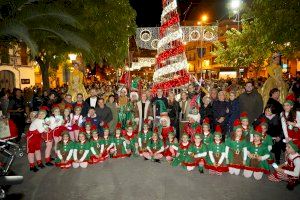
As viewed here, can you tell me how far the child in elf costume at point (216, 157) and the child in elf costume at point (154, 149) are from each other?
144 cm

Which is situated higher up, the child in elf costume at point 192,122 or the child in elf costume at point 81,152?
the child in elf costume at point 192,122

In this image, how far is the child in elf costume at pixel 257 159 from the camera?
6.14 meters

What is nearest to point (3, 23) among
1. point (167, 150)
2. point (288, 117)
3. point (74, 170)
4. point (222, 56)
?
point (74, 170)

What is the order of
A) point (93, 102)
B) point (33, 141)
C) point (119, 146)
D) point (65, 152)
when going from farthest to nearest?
point (93, 102), point (119, 146), point (65, 152), point (33, 141)

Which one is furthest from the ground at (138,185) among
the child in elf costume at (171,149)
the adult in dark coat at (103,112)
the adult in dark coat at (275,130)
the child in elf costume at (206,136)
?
the adult in dark coat at (103,112)

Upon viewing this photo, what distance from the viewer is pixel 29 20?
26.5ft

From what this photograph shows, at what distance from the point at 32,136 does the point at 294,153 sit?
581 centimetres

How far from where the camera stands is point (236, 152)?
21.3 ft

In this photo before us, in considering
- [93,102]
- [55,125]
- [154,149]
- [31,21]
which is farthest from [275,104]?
[31,21]

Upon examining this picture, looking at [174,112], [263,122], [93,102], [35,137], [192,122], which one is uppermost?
[93,102]

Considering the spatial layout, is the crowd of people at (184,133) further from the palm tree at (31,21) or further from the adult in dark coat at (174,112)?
the palm tree at (31,21)

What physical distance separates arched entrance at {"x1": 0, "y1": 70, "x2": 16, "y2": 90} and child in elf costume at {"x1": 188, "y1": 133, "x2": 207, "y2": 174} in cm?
2347

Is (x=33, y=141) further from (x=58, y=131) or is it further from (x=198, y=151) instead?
(x=198, y=151)

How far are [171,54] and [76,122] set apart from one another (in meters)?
5.27
